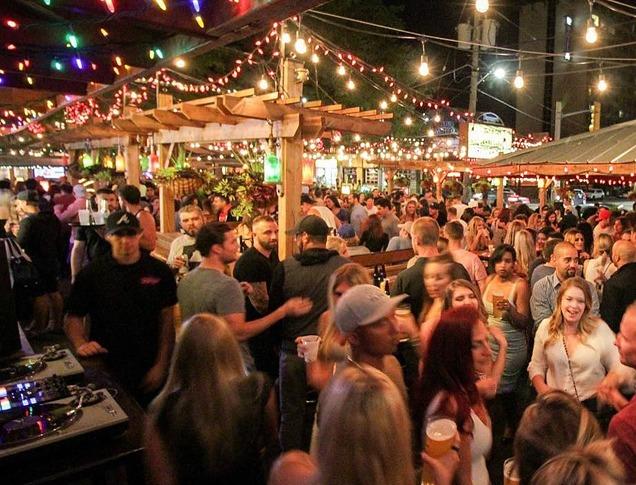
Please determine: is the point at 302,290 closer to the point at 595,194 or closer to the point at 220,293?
the point at 220,293

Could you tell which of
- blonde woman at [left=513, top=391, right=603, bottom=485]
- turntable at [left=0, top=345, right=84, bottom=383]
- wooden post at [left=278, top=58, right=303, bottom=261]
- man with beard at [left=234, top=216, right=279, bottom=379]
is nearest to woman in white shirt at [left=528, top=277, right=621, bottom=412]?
blonde woman at [left=513, top=391, right=603, bottom=485]

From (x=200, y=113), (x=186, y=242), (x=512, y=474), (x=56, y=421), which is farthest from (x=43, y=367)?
(x=200, y=113)

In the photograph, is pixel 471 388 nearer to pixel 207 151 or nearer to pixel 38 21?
pixel 38 21

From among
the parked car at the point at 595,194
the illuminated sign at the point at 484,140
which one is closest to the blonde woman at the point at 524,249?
the illuminated sign at the point at 484,140

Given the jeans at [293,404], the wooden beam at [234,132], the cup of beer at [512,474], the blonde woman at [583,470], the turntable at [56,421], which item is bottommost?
the jeans at [293,404]

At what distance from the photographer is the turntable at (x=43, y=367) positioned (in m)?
2.57

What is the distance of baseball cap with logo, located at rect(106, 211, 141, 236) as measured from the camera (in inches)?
132

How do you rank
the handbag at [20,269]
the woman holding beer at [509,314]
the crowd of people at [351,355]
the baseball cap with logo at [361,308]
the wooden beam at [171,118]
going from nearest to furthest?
the crowd of people at [351,355], the baseball cap with logo at [361,308], the woman holding beer at [509,314], the handbag at [20,269], the wooden beam at [171,118]

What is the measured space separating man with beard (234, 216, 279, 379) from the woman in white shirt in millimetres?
1990

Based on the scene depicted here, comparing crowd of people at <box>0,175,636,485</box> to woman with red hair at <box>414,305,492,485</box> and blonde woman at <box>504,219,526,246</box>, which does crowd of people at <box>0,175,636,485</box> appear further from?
blonde woman at <box>504,219,526,246</box>

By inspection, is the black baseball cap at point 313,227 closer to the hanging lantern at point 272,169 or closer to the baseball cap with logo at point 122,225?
the baseball cap with logo at point 122,225

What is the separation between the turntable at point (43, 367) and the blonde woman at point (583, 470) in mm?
2297

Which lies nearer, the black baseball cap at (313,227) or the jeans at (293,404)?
the jeans at (293,404)

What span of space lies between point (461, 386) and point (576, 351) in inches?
54.9
